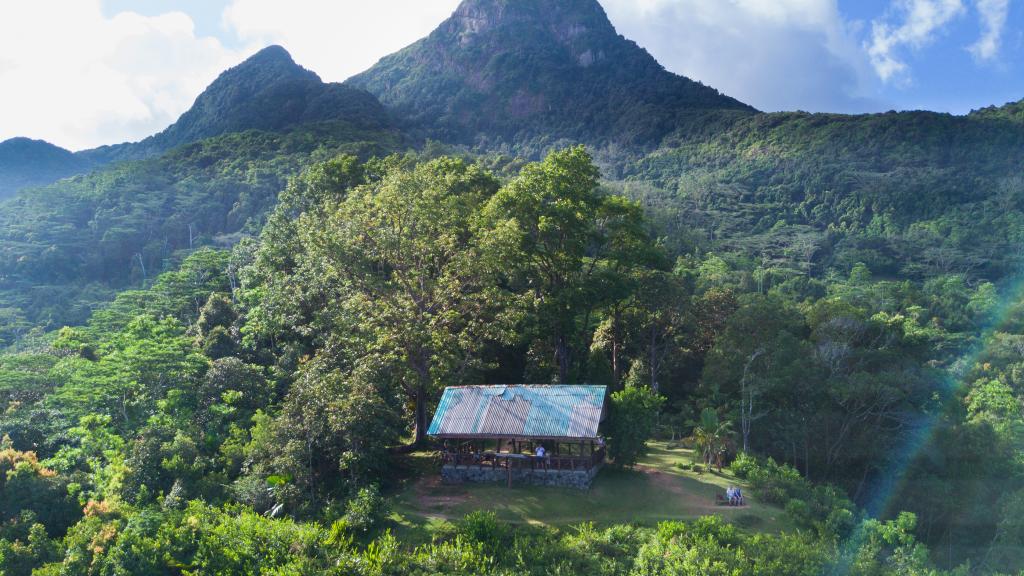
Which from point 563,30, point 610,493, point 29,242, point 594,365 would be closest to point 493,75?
point 563,30

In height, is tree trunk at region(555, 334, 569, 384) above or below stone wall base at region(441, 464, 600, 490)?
above

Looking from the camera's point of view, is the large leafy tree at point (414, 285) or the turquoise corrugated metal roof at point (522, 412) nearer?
the turquoise corrugated metal roof at point (522, 412)

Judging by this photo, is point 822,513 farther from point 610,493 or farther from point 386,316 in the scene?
point 386,316

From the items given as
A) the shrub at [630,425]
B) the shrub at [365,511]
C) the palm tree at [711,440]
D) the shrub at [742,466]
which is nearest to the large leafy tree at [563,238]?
the shrub at [630,425]

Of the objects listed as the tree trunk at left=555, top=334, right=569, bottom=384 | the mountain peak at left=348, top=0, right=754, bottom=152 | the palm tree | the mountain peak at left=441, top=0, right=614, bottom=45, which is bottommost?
the palm tree

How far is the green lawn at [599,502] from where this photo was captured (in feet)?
59.2

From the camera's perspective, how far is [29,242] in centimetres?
5816

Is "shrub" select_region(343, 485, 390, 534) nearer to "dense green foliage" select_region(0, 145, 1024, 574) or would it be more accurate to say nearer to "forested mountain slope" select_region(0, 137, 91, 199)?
"dense green foliage" select_region(0, 145, 1024, 574)

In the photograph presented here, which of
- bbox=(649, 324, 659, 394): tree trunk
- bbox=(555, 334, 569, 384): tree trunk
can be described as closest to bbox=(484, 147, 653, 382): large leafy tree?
bbox=(555, 334, 569, 384): tree trunk

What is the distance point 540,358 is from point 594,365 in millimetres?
2564

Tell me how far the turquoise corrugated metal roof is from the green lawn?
1.93m

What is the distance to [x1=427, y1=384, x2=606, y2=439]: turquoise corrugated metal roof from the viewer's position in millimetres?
19203

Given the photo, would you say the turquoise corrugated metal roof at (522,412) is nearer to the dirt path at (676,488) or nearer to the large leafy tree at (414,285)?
the large leafy tree at (414,285)

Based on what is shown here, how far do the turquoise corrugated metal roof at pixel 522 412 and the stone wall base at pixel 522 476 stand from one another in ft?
5.52
